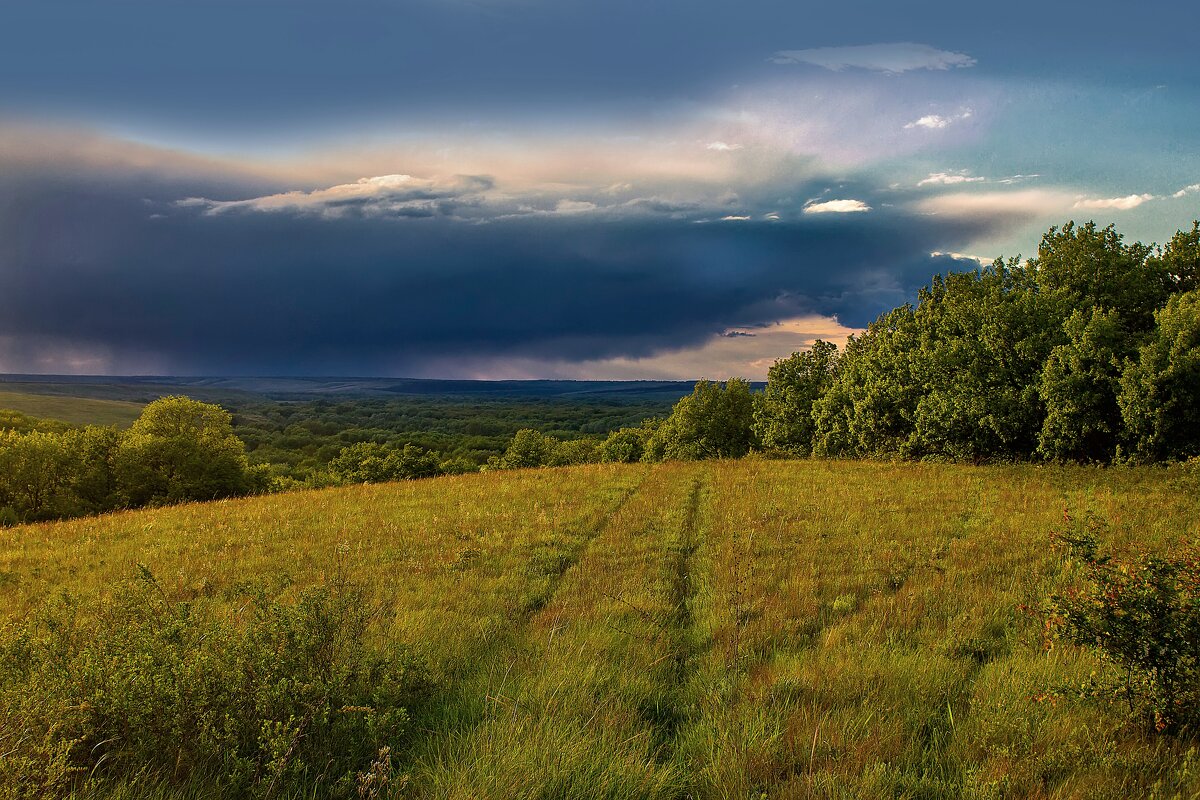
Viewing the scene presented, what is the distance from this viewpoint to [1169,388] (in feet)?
74.6

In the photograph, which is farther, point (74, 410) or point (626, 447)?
point (74, 410)

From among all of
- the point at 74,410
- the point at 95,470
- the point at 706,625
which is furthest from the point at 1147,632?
the point at 74,410

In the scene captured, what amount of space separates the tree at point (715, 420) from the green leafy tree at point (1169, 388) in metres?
40.6

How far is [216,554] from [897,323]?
3952cm

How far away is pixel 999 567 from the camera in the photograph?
1038cm

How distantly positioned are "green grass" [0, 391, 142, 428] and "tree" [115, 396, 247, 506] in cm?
12433

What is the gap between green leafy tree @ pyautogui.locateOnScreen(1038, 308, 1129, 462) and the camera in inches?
963

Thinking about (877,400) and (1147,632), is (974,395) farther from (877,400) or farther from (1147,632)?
(1147,632)

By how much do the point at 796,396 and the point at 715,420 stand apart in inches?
675

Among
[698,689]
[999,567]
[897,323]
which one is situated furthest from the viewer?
[897,323]

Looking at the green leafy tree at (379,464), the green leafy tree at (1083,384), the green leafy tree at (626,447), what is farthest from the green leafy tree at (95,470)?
the green leafy tree at (626,447)

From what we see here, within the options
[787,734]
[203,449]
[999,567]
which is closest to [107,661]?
[787,734]

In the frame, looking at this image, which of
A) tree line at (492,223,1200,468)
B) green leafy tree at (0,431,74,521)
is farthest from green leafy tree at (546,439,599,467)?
green leafy tree at (0,431,74,521)

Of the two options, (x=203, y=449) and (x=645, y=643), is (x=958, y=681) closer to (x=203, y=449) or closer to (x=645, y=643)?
(x=645, y=643)
